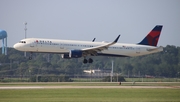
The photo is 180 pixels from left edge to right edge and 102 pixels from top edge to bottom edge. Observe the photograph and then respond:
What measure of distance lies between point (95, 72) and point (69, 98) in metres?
61.3

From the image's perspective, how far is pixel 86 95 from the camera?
50.2 meters

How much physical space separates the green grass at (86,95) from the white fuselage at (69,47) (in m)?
15.3

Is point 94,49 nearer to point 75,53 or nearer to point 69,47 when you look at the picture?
point 75,53

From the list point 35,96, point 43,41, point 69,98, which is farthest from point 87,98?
point 43,41

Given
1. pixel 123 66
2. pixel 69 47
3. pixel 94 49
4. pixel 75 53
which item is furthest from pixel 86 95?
pixel 123 66

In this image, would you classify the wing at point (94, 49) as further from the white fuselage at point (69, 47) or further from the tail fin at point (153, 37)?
the tail fin at point (153, 37)

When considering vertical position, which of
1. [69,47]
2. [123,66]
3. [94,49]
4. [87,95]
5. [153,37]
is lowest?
[87,95]

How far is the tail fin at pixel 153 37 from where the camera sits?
77375 mm

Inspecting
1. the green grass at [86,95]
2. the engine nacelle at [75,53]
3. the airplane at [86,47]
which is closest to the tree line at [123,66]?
the airplane at [86,47]

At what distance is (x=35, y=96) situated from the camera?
48438mm

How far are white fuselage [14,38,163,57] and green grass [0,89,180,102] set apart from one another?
15266 mm

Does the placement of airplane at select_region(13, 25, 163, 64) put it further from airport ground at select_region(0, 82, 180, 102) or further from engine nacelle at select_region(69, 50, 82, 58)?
airport ground at select_region(0, 82, 180, 102)

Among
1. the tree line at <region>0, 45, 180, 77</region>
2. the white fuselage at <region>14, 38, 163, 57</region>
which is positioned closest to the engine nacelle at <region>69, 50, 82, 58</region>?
the white fuselage at <region>14, 38, 163, 57</region>

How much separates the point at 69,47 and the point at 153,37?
629 inches
